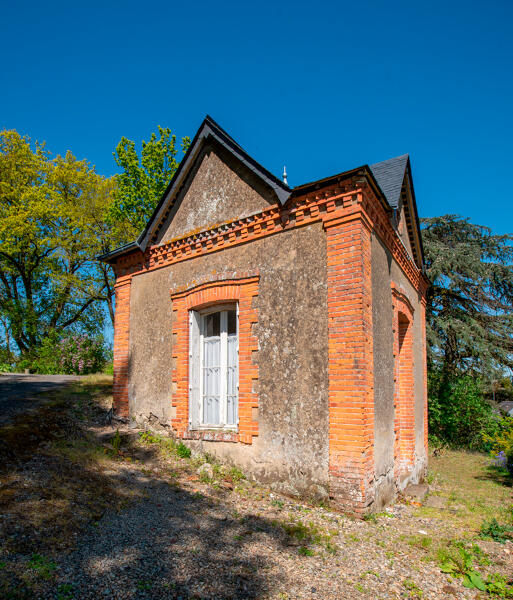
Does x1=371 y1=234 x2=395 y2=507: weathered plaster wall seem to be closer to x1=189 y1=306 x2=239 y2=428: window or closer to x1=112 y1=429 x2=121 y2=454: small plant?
x1=189 y1=306 x2=239 y2=428: window

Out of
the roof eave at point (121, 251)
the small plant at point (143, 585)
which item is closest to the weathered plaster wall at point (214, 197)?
the roof eave at point (121, 251)

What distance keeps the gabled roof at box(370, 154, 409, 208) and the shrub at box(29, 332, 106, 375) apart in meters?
13.4

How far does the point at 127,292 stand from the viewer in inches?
361

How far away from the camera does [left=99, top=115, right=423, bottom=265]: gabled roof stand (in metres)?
6.52

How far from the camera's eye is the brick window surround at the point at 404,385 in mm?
7602

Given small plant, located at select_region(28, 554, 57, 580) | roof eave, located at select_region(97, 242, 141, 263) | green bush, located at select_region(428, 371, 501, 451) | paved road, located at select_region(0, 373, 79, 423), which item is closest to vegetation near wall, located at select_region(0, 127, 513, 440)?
green bush, located at select_region(428, 371, 501, 451)

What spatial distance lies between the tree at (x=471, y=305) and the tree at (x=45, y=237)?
1666 cm

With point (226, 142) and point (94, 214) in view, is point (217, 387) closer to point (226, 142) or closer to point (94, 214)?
point (226, 142)

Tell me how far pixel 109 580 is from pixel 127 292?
20.9 feet

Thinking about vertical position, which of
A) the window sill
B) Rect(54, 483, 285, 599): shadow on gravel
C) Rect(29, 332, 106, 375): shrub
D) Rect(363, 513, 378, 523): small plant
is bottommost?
Rect(363, 513, 378, 523): small plant

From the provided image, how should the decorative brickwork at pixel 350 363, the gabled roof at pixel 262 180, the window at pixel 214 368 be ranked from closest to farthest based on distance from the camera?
the decorative brickwork at pixel 350 363 < the gabled roof at pixel 262 180 < the window at pixel 214 368

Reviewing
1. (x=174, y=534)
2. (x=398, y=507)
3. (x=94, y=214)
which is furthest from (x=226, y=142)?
(x=94, y=214)

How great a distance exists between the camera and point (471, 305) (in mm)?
15398

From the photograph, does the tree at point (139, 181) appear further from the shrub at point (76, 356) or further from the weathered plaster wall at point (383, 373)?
the weathered plaster wall at point (383, 373)
